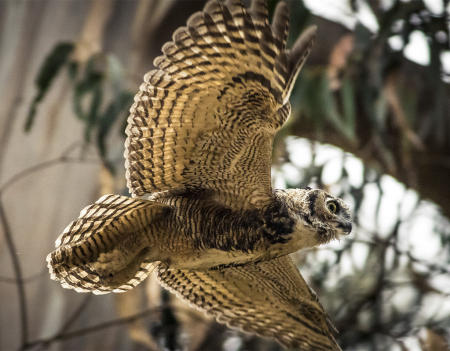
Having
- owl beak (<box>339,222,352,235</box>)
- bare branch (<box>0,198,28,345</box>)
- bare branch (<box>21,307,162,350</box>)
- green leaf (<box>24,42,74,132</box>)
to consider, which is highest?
green leaf (<box>24,42,74,132</box>)

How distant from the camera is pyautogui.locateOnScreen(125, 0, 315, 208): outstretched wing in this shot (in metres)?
1.31

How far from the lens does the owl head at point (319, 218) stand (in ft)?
4.31

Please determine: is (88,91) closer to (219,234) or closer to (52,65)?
(52,65)

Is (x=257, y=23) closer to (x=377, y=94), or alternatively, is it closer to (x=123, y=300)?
(x=377, y=94)

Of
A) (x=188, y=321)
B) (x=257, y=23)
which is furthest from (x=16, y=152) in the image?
(x=257, y=23)

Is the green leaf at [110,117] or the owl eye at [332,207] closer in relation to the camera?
the owl eye at [332,207]

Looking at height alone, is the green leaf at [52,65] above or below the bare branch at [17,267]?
above

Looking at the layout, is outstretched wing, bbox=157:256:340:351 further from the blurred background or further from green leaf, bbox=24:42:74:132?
green leaf, bbox=24:42:74:132

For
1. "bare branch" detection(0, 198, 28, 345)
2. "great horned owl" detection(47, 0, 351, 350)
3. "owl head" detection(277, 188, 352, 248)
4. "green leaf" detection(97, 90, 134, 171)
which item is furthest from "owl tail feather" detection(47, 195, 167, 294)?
"green leaf" detection(97, 90, 134, 171)

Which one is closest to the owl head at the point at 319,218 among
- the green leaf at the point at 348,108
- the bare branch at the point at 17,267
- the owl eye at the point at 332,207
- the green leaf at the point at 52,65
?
the owl eye at the point at 332,207

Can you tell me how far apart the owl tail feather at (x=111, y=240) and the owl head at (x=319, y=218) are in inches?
13.9

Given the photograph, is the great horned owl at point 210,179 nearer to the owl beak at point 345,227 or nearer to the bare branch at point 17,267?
the owl beak at point 345,227

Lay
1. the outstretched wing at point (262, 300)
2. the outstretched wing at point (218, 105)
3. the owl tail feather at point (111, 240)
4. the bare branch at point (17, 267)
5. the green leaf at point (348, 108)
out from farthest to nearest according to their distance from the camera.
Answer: the green leaf at point (348, 108)
the bare branch at point (17, 267)
the outstretched wing at point (262, 300)
the owl tail feather at point (111, 240)
the outstretched wing at point (218, 105)

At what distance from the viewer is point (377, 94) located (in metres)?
2.76
